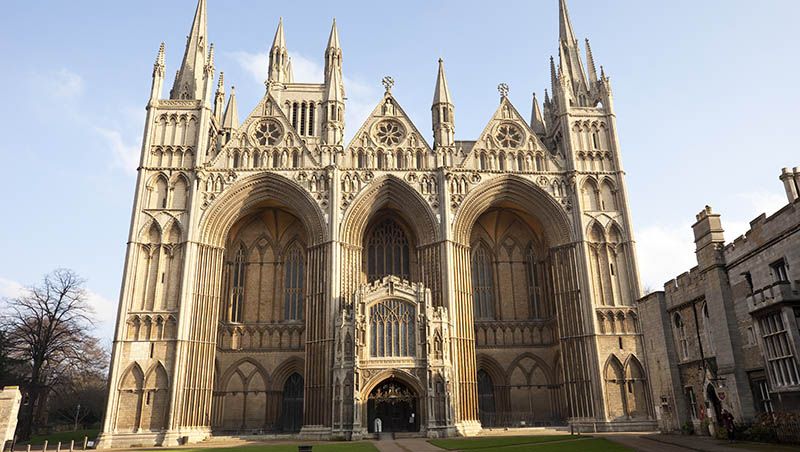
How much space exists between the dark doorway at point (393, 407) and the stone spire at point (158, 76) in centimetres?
2348

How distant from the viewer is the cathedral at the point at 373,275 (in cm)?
2900

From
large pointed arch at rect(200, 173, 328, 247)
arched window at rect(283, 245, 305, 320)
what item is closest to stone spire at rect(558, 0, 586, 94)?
large pointed arch at rect(200, 173, 328, 247)

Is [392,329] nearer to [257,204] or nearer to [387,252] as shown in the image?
[387,252]

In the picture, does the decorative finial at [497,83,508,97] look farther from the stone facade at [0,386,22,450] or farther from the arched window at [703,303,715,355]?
the stone facade at [0,386,22,450]

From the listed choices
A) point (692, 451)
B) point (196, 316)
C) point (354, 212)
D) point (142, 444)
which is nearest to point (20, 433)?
point (142, 444)

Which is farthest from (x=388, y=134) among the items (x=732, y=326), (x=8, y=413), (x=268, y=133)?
(x=8, y=413)

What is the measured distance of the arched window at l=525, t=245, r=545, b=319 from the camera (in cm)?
3559

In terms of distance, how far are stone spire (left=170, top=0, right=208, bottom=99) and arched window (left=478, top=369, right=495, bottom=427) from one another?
25.6 metres

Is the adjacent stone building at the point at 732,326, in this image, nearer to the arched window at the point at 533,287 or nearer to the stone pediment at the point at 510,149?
the arched window at the point at 533,287

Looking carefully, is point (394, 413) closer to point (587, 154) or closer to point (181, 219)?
point (181, 219)

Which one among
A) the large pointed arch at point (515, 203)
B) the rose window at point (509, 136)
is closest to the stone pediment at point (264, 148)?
the large pointed arch at point (515, 203)

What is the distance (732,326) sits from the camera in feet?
61.7

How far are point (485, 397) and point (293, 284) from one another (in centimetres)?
1436

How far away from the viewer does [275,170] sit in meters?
33.6
